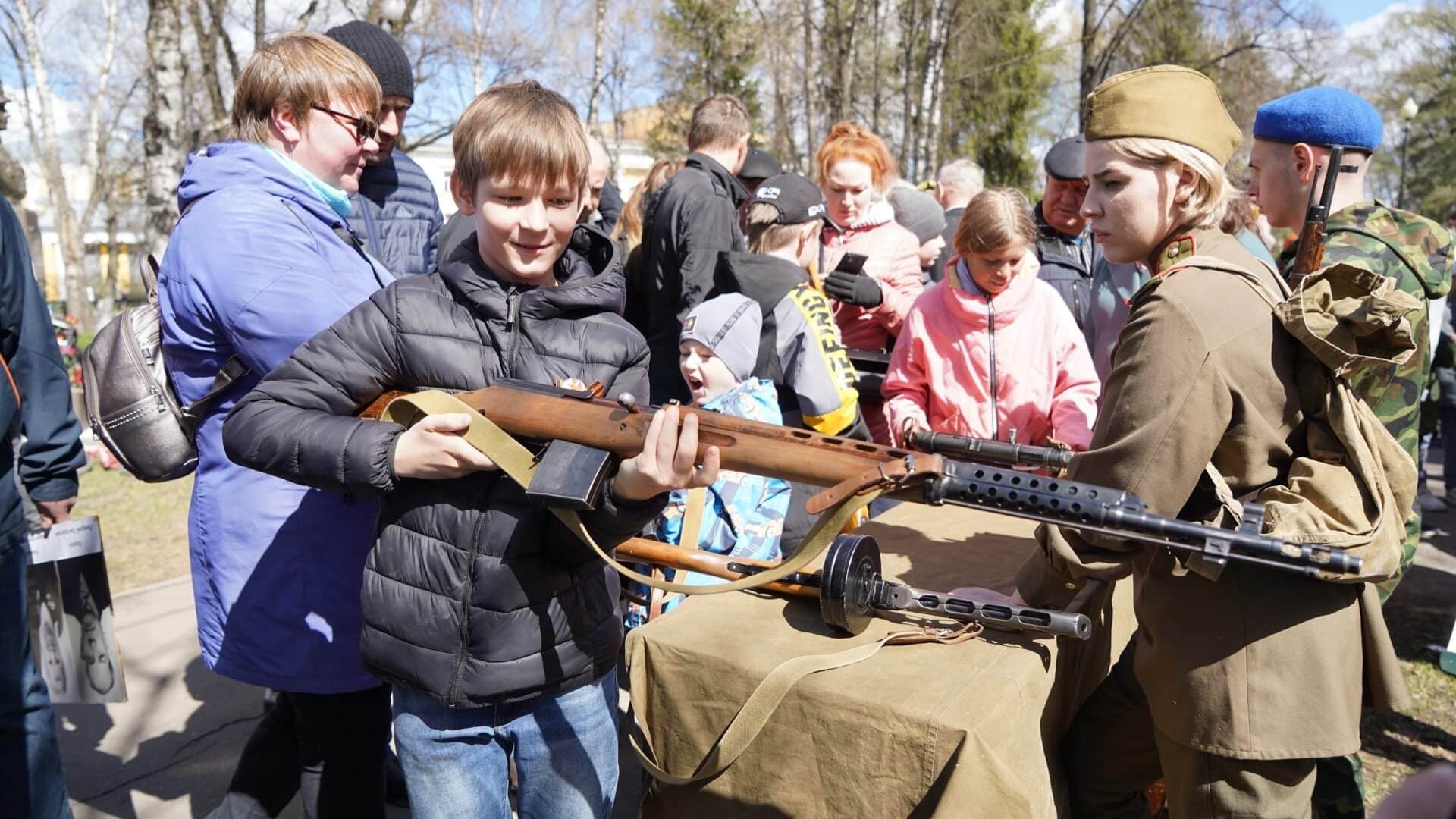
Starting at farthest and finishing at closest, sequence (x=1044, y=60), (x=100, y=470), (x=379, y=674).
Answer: (x=1044, y=60), (x=100, y=470), (x=379, y=674)

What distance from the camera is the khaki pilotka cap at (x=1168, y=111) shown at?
209cm

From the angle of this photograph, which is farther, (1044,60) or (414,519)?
(1044,60)

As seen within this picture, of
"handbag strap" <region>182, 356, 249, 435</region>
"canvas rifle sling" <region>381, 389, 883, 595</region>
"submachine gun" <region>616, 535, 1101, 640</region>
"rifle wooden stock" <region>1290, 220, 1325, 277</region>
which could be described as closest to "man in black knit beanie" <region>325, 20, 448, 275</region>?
"handbag strap" <region>182, 356, 249, 435</region>

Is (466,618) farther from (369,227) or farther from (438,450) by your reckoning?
(369,227)

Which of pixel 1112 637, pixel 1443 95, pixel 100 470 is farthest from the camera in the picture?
pixel 1443 95

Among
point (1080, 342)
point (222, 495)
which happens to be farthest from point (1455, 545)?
point (222, 495)

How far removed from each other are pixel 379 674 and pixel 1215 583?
67.6 inches

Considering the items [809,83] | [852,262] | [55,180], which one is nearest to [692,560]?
[852,262]

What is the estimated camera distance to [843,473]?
1.74 m

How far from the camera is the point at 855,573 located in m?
2.07

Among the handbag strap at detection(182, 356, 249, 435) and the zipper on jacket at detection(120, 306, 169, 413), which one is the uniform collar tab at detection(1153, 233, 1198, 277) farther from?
the zipper on jacket at detection(120, 306, 169, 413)

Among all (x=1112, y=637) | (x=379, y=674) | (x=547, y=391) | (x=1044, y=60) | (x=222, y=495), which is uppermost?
(x=1044, y=60)

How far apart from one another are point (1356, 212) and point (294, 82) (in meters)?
3.11

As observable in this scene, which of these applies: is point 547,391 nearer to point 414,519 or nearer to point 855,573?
point 414,519
